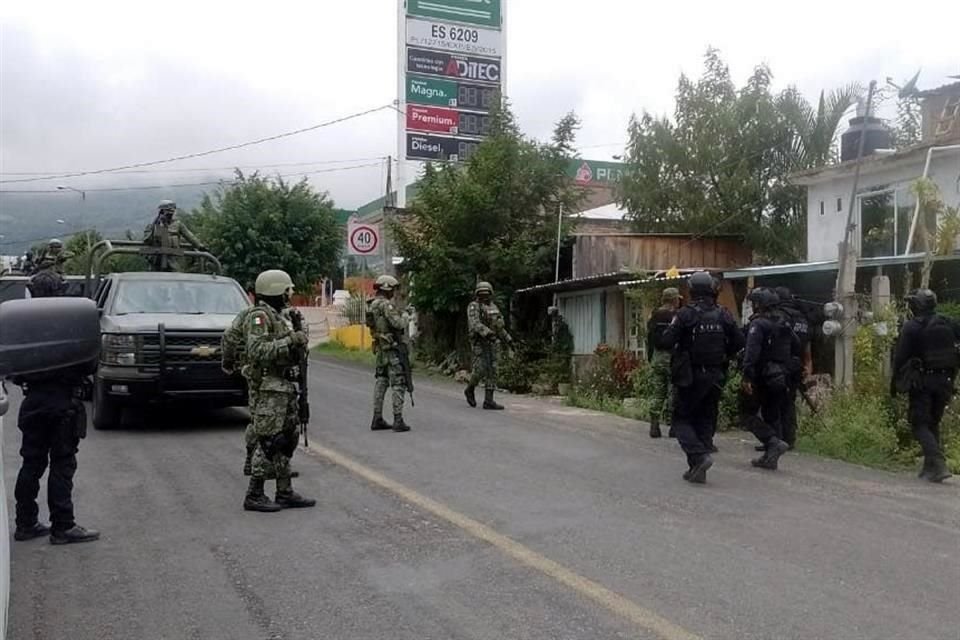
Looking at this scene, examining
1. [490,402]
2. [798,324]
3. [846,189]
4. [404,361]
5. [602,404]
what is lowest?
[602,404]

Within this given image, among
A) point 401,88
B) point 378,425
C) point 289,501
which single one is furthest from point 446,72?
point 289,501

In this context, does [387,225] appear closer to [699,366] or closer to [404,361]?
[404,361]

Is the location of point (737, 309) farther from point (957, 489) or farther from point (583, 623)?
point (583, 623)

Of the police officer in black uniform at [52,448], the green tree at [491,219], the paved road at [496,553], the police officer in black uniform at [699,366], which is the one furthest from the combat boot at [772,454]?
the green tree at [491,219]

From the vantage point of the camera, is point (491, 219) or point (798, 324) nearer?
point (798, 324)

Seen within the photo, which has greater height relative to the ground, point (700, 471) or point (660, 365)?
point (660, 365)

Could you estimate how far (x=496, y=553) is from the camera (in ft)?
18.2

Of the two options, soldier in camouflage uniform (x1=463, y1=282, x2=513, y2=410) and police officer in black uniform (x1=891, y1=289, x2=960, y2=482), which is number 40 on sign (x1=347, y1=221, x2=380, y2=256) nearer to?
soldier in camouflage uniform (x1=463, y1=282, x2=513, y2=410)

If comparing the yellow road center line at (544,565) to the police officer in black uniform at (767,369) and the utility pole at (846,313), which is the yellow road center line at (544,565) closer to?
the police officer in black uniform at (767,369)

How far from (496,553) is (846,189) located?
49.4 feet

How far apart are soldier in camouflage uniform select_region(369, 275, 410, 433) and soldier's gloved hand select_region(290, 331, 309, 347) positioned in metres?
3.82

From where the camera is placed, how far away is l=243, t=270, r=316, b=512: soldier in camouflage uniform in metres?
6.50

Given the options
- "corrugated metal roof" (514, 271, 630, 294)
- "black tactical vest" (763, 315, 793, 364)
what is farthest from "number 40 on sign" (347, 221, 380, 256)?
"black tactical vest" (763, 315, 793, 364)

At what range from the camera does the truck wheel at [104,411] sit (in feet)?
34.2
